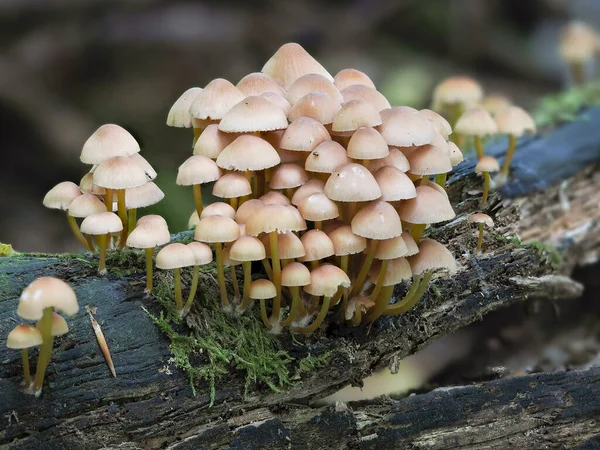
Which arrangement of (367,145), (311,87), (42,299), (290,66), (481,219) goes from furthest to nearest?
(481,219), (290,66), (311,87), (367,145), (42,299)

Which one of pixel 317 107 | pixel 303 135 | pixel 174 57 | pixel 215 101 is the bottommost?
pixel 303 135

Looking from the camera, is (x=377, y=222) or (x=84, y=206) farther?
(x=84, y=206)

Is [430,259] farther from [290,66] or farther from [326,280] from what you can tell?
[290,66]

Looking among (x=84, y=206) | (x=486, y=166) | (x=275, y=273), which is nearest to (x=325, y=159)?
(x=275, y=273)

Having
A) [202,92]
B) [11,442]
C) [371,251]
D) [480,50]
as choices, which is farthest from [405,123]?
[480,50]

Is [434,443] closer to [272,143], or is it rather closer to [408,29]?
[272,143]

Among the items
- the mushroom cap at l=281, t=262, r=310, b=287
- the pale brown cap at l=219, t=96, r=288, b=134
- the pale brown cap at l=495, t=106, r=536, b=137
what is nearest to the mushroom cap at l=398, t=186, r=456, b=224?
the mushroom cap at l=281, t=262, r=310, b=287

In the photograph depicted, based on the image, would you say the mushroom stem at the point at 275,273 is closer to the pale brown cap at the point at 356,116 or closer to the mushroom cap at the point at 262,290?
the mushroom cap at the point at 262,290
